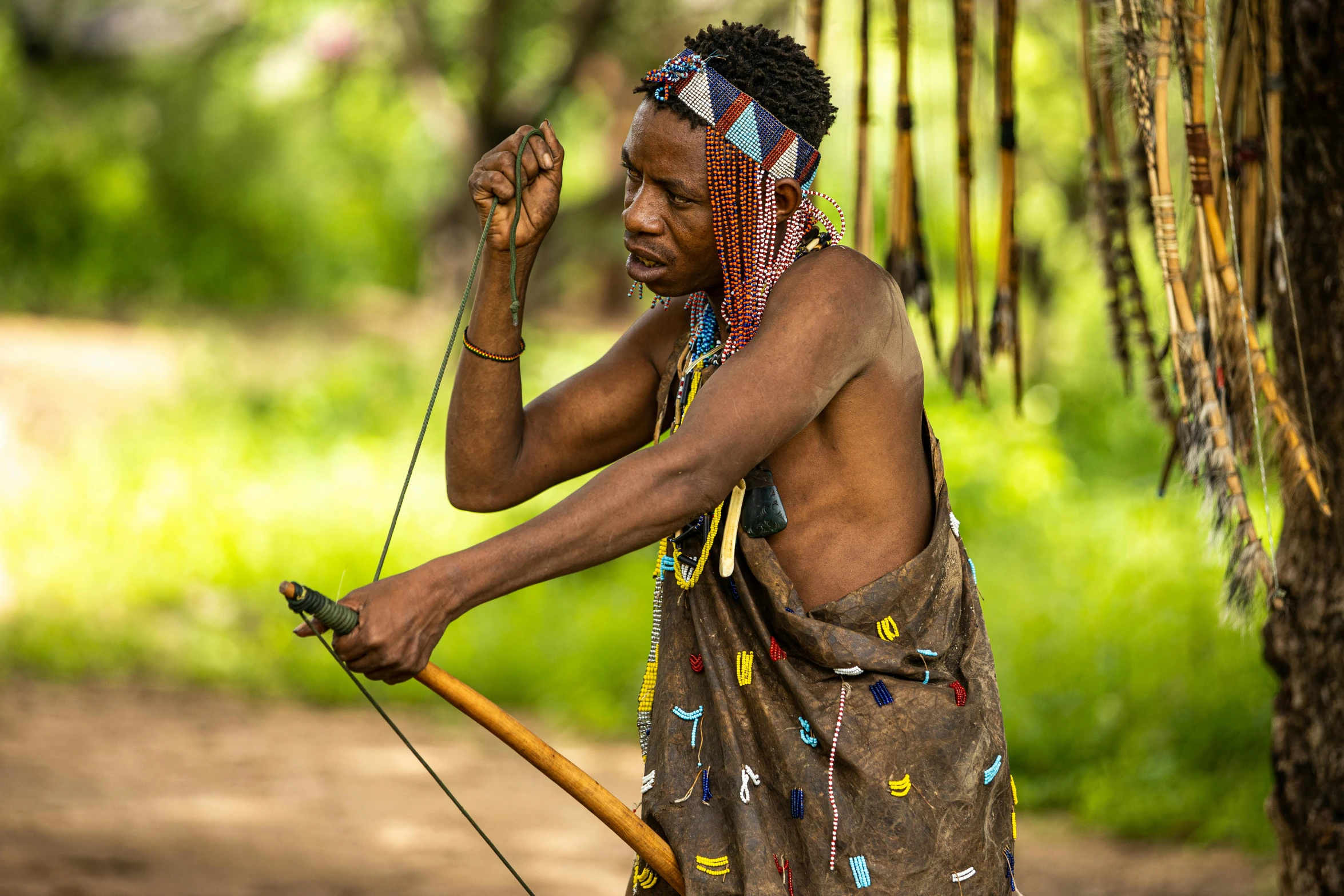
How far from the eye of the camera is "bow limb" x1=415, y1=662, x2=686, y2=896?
72.2 inches

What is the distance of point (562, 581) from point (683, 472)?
224 inches

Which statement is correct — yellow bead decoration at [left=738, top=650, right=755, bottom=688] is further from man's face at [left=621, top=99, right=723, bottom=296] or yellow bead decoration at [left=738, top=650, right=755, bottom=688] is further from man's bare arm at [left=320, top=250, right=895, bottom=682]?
man's face at [left=621, top=99, right=723, bottom=296]

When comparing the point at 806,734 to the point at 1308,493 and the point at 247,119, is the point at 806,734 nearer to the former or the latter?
the point at 1308,493

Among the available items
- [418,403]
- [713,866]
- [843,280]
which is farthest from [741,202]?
[418,403]

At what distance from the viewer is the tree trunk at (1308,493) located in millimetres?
2984

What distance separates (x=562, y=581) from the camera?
24.3 ft

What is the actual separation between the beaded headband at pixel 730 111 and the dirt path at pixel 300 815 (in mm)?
3194

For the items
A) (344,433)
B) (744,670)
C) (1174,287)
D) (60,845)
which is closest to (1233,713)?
(1174,287)

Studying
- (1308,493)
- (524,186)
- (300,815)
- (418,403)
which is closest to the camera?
(524,186)

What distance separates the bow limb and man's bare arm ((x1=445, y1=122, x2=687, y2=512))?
20.4 inches

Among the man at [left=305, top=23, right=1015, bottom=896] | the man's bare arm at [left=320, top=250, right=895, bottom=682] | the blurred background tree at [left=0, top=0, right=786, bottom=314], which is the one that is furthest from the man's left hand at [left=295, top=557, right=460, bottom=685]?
the blurred background tree at [left=0, top=0, right=786, bottom=314]

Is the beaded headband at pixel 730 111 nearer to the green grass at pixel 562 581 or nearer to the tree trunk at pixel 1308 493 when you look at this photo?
the tree trunk at pixel 1308 493

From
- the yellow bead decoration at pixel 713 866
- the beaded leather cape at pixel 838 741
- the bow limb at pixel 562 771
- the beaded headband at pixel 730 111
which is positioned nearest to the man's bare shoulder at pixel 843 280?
the beaded headband at pixel 730 111

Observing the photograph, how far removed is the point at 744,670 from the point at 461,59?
927 centimetres
